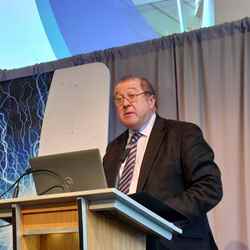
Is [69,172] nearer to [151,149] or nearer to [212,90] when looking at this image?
[151,149]

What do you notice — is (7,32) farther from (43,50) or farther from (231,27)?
(231,27)

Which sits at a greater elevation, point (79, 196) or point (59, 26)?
point (59, 26)

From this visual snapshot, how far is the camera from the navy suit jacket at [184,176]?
183 cm

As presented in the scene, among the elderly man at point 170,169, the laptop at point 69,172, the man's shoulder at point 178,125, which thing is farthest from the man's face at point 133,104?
the laptop at point 69,172

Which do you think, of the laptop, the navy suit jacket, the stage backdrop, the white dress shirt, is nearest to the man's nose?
the white dress shirt

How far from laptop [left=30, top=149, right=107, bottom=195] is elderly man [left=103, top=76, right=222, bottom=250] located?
Result: 12.7 inches

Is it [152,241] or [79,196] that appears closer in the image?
[79,196]

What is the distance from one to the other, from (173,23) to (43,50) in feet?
3.38

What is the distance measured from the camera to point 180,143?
204cm

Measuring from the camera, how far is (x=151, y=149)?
2049mm

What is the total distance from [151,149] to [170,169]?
0.42ft

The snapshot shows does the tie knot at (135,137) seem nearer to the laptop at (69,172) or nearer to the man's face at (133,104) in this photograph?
the man's face at (133,104)

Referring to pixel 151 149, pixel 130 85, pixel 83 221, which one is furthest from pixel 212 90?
pixel 83 221

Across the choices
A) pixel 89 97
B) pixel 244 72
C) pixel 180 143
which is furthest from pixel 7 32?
pixel 180 143
